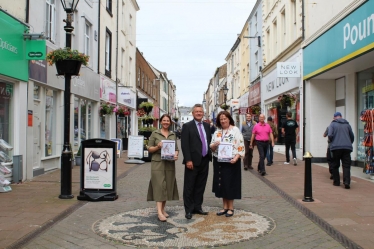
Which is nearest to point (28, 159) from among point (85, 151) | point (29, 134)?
point (29, 134)

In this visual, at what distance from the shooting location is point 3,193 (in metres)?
8.11

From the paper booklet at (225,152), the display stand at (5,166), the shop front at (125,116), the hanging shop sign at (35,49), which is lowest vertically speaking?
the display stand at (5,166)

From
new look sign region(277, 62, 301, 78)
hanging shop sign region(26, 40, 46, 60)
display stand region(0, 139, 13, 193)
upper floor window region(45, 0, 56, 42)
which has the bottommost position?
display stand region(0, 139, 13, 193)

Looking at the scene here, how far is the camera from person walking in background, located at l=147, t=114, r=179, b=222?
6.04m

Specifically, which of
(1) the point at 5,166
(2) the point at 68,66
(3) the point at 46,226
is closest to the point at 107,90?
(1) the point at 5,166

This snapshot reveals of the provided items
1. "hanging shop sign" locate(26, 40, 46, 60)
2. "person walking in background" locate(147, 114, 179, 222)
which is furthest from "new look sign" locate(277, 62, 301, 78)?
"person walking in background" locate(147, 114, 179, 222)

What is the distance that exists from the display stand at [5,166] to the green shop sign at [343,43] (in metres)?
8.90

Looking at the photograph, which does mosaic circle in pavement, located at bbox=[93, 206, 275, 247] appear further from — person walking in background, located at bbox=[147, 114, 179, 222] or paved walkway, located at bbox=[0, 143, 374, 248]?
person walking in background, located at bbox=[147, 114, 179, 222]

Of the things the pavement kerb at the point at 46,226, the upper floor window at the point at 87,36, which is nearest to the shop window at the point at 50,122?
the upper floor window at the point at 87,36

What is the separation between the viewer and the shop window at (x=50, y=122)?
39.8 ft

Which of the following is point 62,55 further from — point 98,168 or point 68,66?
point 98,168

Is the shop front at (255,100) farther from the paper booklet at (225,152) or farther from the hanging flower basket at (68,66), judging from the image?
the paper booklet at (225,152)

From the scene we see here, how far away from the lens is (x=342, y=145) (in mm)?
8805

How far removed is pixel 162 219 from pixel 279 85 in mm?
14763
